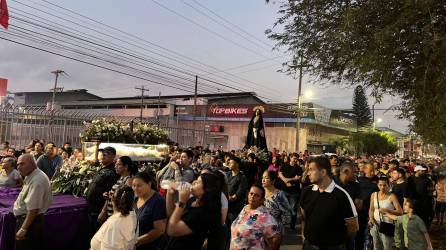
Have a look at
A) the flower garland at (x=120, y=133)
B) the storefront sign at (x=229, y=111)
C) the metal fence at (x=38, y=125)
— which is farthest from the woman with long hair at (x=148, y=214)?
the storefront sign at (x=229, y=111)

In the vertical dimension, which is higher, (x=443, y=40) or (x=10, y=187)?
(x=443, y=40)

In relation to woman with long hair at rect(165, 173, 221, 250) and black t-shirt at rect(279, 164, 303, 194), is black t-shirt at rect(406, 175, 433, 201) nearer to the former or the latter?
black t-shirt at rect(279, 164, 303, 194)

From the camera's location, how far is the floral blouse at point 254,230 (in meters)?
4.16

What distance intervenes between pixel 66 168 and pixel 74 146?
Result: 22.0 feet

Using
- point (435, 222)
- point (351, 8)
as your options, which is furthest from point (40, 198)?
point (435, 222)

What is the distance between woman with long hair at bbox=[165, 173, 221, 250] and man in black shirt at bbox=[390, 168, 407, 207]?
5209 mm

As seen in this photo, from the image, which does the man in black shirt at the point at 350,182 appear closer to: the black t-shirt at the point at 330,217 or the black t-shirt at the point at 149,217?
Result: the black t-shirt at the point at 330,217

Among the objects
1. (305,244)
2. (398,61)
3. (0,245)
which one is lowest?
(0,245)

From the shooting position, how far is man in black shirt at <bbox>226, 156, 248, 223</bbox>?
7719 millimetres

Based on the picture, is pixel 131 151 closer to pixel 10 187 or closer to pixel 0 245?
pixel 10 187

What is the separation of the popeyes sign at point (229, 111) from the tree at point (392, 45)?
35.8m

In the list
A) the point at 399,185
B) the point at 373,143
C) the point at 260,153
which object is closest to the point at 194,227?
the point at 399,185

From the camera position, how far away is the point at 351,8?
7.69 m

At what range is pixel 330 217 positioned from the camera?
4414 millimetres
